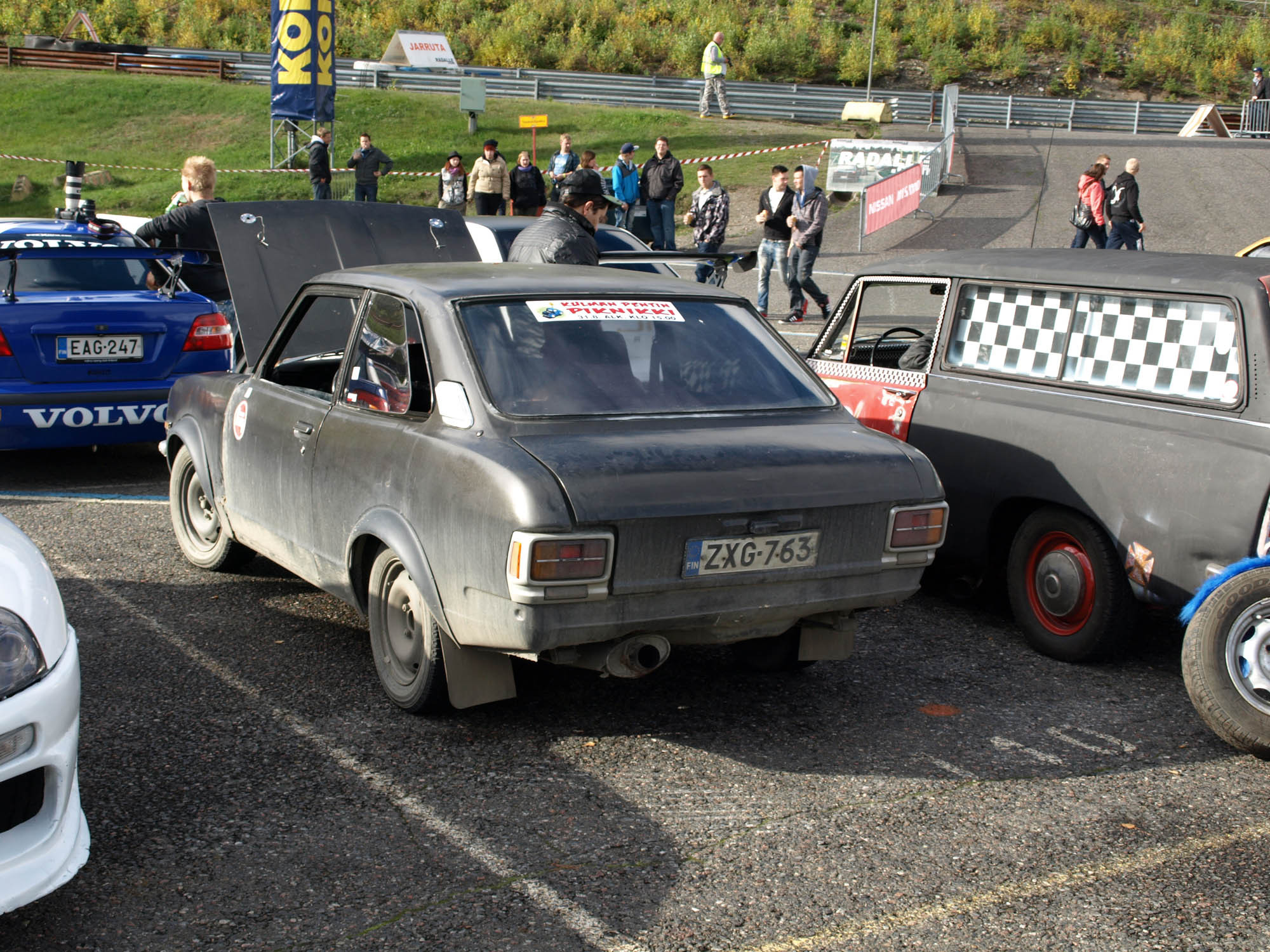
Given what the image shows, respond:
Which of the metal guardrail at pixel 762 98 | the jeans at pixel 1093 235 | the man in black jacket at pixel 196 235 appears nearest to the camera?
the man in black jacket at pixel 196 235

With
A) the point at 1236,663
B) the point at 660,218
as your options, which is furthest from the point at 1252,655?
the point at 660,218

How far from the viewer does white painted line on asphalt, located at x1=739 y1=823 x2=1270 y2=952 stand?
3.06 m

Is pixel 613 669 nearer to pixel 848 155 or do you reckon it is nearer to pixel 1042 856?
pixel 1042 856

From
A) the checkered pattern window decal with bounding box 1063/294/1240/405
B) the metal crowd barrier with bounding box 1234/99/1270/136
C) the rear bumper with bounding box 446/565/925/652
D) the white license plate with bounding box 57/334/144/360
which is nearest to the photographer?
the rear bumper with bounding box 446/565/925/652

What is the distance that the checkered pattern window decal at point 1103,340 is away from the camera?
4812mm

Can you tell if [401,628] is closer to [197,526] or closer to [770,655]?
[770,655]

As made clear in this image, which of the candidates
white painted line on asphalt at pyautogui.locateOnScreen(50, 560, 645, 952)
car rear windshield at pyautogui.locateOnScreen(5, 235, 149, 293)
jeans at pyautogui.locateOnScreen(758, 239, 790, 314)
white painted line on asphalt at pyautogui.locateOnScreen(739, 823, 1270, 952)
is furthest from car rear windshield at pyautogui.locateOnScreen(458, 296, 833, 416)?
jeans at pyautogui.locateOnScreen(758, 239, 790, 314)

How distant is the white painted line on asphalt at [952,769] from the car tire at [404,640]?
5.31 ft

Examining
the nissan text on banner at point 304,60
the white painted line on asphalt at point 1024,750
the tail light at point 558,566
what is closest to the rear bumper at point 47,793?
the tail light at point 558,566

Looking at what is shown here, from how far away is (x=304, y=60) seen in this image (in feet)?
84.6

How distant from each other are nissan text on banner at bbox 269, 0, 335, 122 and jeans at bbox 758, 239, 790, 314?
545 inches

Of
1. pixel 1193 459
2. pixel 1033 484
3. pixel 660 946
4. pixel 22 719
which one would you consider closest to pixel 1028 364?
pixel 1033 484

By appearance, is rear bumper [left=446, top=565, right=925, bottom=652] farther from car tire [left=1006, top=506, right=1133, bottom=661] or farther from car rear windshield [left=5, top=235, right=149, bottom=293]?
car rear windshield [left=5, top=235, right=149, bottom=293]

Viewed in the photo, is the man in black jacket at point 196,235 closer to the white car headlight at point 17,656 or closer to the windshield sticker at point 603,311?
the windshield sticker at point 603,311
